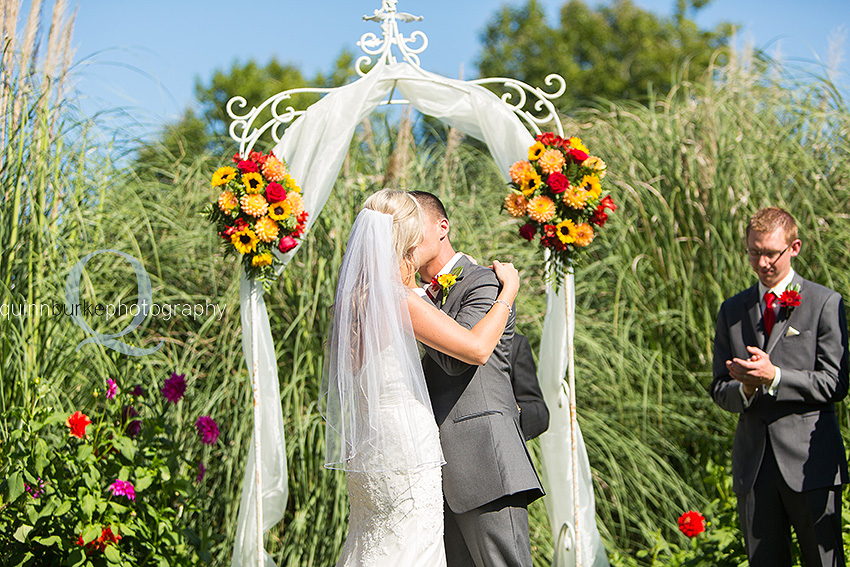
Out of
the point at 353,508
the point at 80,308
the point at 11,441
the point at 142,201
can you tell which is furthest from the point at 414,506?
the point at 142,201

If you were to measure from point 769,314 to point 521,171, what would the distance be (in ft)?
3.92

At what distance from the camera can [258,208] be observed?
119 inches

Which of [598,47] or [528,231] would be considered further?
[598,47]

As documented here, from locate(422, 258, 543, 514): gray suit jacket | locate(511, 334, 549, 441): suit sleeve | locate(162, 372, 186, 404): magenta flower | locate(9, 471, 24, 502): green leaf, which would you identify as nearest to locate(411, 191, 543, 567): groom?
locate(422, 258, 543, 514): gray suit jacket

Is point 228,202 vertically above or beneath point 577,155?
beneath

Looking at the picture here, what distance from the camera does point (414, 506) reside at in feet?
8.64

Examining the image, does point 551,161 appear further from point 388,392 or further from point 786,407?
point 786,407

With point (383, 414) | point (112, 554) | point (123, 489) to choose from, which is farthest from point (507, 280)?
point (112, 554)

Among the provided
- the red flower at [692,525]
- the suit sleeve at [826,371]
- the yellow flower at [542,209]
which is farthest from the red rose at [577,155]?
the red flower at [692,525]

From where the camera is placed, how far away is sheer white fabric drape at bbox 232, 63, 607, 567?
10.8 ft

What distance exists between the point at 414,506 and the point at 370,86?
6.07 ft

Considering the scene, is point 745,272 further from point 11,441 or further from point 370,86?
point 11,441

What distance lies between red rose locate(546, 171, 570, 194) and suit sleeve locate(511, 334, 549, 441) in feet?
2.11

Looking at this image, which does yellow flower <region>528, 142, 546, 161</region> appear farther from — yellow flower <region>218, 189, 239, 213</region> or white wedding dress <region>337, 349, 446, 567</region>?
yellow flower <region>218, 189, 239, 213</region>
